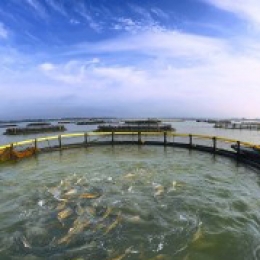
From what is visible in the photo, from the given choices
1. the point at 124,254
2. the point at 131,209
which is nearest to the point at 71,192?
the point at 131,209

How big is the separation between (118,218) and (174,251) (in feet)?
8.97

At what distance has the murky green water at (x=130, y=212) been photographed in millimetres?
7465

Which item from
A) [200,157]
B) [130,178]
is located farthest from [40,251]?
[200,157]

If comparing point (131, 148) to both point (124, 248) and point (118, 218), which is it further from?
point (124, 248)

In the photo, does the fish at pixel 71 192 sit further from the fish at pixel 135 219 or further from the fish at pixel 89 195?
the fish at pixel 135 219

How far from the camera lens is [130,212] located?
10070mm

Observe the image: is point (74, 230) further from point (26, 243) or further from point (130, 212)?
point (130, 212)

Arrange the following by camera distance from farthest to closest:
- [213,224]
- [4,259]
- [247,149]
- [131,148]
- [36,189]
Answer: [131,148] → [247,149] → [36,189] → [213,224] → [4,259]

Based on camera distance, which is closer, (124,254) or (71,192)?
(124,254)

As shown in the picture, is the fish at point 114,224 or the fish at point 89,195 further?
the fish at point 89,195

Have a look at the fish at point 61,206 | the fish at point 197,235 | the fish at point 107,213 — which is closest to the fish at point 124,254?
the fish at point 197,235

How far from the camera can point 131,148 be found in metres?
26.9

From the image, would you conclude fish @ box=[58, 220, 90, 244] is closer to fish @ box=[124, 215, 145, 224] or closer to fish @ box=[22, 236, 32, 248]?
fish @ box=[22, 236, 32, 248]

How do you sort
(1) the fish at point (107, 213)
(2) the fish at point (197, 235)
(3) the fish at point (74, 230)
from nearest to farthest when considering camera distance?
→ (3) the fish at point (74, 230) < (2) the fish at point (197, 235) < (1) the fish at point (107, 213)
